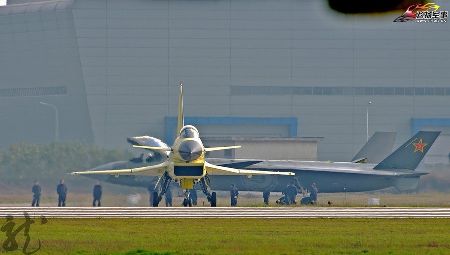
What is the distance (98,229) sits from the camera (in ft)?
135

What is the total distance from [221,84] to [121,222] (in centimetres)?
9086

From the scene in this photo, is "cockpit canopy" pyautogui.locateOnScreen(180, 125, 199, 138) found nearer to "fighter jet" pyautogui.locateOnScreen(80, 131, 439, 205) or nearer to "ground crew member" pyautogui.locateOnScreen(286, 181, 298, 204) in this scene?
"ground crew member" pyautogui.locateOnScreen(286, 181, 298, 204)

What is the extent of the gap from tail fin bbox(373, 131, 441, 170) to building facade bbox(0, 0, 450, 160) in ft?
173

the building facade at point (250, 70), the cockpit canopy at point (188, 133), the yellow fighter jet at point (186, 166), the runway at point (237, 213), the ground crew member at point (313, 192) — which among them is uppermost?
the building facade at point (250, 70)

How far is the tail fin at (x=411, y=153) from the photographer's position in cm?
8000

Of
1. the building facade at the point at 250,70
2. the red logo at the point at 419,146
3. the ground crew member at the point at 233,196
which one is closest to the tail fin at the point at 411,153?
the red logo at the point at 419,146

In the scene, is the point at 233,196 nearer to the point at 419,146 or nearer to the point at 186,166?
the point at 186,166

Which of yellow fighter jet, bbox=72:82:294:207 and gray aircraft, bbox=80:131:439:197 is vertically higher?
yellow fighter jet, bbox=72:82:294:207

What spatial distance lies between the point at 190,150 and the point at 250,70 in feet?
256

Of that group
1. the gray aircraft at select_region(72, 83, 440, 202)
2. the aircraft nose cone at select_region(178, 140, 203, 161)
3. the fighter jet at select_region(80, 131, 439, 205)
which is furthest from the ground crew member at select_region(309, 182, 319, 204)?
the aircraft nose cone at select_region(178, 140, 203, 161)

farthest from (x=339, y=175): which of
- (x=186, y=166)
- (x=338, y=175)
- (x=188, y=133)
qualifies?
(x=188, y=133)

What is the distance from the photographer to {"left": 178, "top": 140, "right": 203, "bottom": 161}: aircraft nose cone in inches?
2280

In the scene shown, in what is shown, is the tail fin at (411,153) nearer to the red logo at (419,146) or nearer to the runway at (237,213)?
the red logo at (419,146)

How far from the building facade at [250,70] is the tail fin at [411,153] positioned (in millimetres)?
52811
